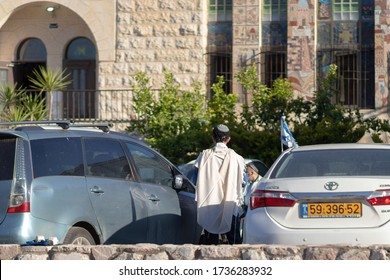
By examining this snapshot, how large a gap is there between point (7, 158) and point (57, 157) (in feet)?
2.10

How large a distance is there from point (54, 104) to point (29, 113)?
73.8 inches

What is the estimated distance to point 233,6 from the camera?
30234 mm

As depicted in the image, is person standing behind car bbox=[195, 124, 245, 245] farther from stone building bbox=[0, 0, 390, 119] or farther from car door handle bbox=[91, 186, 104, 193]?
stone building bbox=[0, 0, 390, 119]

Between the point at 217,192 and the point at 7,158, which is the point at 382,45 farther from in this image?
the point at 7,158

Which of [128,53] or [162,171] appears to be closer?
[162,171]

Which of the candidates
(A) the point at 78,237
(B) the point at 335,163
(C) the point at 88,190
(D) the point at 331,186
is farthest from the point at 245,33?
(D) the point at 331,186

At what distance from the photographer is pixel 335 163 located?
1238cm

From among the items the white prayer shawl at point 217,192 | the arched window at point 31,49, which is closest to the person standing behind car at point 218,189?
the white prayer shawl at point 217,192
